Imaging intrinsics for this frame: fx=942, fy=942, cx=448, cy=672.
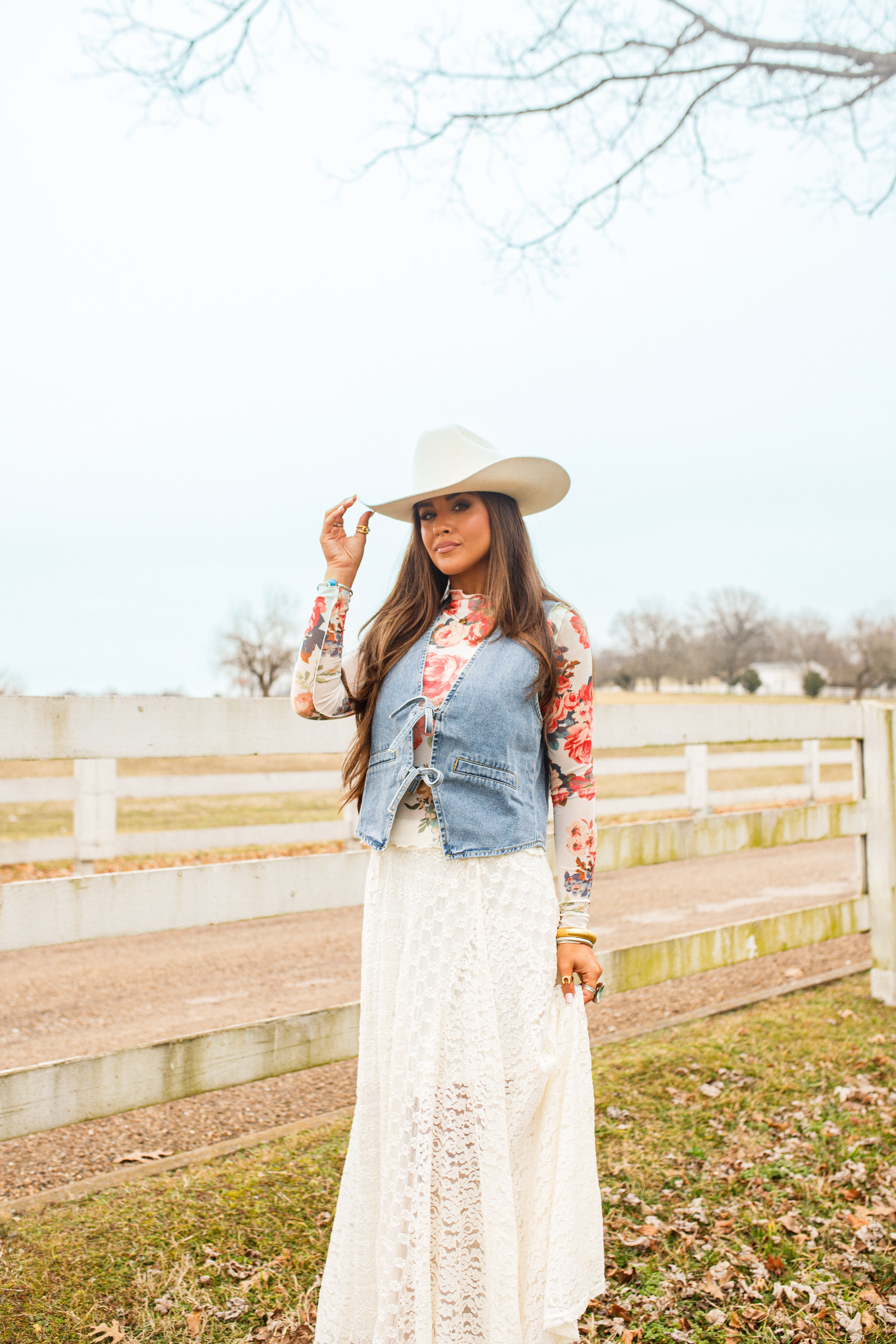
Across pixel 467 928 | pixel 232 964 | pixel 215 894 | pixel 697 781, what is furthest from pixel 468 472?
pixel 697 781

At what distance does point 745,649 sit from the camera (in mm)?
67375

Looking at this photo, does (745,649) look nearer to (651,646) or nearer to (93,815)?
(651,646)

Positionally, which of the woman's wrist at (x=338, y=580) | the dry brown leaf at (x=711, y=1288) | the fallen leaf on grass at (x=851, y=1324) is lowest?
the fallen leaf on grass at (x=851, y=1324)

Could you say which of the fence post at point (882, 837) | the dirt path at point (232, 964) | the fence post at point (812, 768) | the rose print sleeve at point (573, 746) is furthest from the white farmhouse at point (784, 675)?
the rose print sleeve at point (573, 746)

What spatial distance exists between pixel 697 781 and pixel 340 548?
10906 millimetres

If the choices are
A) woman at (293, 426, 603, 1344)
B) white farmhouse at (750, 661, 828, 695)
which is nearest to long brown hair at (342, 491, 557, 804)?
woman at (293, 426, 603, 1344)

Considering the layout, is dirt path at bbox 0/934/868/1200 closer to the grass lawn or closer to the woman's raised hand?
the grass lawn

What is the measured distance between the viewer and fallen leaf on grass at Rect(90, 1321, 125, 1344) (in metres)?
2.14

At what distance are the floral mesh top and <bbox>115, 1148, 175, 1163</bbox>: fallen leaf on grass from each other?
6.02 ft

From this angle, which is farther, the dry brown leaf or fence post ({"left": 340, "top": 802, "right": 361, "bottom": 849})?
fence post ({"left": 340, "top": 802, "right": 361, "bottom": 849})

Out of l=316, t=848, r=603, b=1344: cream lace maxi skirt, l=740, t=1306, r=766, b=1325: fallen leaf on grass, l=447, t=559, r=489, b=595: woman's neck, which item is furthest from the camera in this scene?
l=740, t=1306, r=766, b=1325: fallen leaf on grass

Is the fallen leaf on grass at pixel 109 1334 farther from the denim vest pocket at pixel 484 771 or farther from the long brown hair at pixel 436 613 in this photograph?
the denim vest pocket at pixel 484 771

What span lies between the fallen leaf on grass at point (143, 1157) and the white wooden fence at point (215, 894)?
25.7 inches

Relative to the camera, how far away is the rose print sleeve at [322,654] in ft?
6.86
